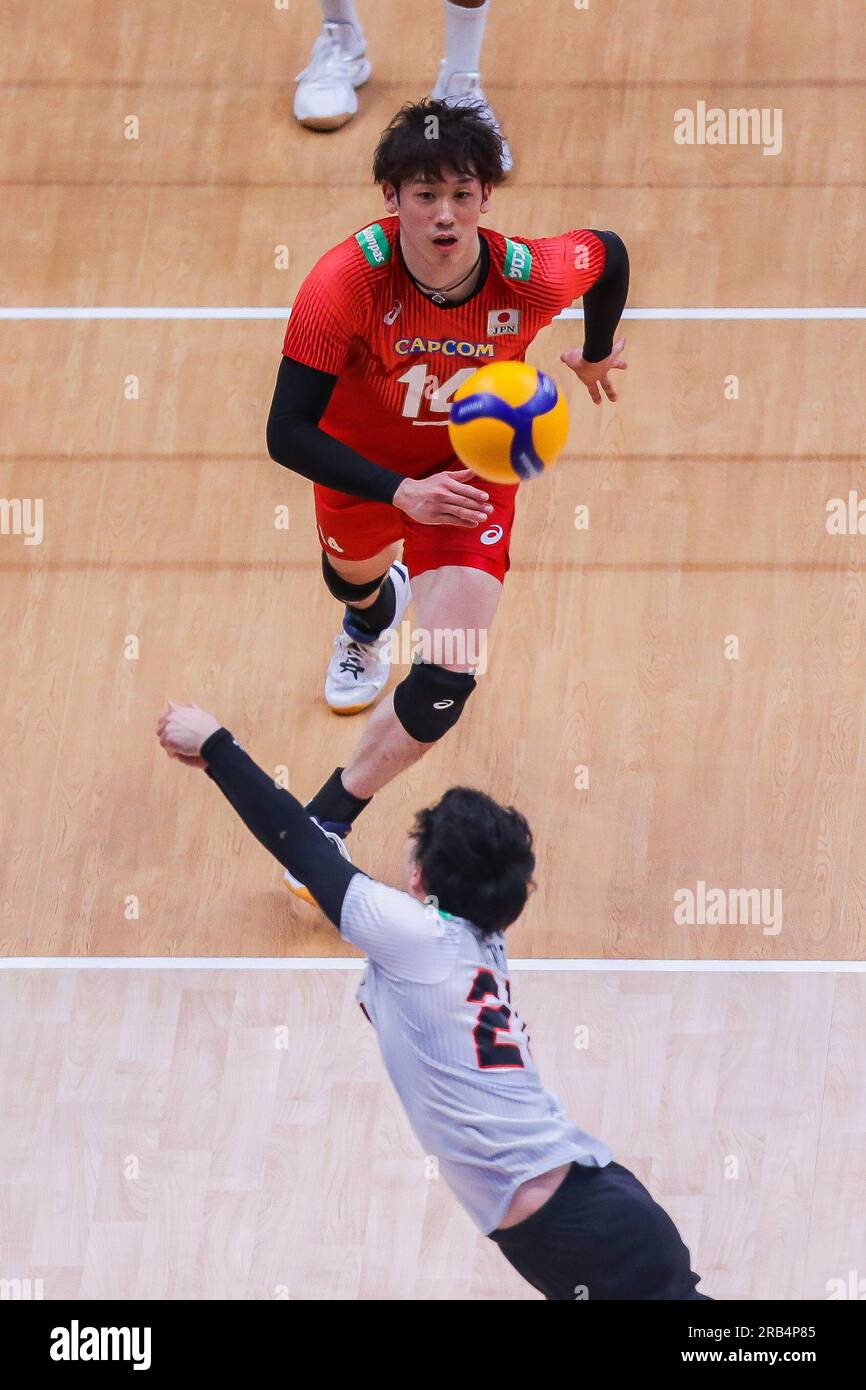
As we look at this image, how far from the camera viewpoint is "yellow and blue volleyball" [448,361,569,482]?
13.5 ft

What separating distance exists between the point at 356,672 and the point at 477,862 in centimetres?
224

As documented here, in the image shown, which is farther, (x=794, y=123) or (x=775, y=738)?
(x=794, y=123)

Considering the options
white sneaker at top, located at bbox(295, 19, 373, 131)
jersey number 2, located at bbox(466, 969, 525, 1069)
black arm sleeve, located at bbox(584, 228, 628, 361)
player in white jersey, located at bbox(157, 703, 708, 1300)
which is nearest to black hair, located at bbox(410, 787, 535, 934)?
player in white jersey, located at bbox(157, 703, 708, 1300)

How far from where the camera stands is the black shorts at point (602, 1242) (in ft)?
11.1

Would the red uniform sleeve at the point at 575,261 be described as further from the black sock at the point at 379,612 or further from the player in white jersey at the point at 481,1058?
the player in white jersey at the point at 481,1058

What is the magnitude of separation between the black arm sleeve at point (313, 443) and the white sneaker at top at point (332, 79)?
3079mm

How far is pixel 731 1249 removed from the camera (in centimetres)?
429

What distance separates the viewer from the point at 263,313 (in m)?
6.65

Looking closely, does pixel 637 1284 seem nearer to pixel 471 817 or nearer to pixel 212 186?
pixel 471 817

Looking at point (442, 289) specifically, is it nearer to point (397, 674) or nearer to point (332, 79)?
point (397, 674)

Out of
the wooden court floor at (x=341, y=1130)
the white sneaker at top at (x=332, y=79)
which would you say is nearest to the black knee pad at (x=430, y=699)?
the wooden court floor at (x=341, y=1130)

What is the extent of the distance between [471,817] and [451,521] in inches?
40.9

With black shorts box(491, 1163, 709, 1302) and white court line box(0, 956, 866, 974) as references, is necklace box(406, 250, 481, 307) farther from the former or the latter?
black shorts box(491, 1163, 709, 1302)

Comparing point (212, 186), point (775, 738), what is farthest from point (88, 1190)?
point (212, 186)
